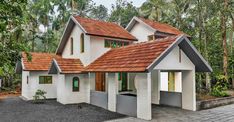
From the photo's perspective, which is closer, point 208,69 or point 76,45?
point 208,69

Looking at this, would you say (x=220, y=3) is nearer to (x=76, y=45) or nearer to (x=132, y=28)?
(x=132, y=28)

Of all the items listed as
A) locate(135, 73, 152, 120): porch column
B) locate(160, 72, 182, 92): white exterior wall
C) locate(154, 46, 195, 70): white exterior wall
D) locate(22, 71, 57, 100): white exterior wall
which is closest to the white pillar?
locate(22, 71, 57, 100): white exterior wall

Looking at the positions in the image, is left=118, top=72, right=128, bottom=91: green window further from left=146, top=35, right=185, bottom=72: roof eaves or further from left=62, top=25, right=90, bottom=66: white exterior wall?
left=146, top=35, right=185, bottom=72: roof eaves

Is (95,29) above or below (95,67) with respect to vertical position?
above

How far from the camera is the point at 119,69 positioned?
1294 centimetres

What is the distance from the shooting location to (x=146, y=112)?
11.4 m

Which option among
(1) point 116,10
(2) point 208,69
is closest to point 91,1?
(1) point 116,10

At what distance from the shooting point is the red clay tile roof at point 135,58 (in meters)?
11.8

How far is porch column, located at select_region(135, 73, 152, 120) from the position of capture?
447 inches

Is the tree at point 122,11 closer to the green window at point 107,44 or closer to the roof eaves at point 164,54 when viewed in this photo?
the green window at point 107,44

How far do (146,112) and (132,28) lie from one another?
1426 centimetres

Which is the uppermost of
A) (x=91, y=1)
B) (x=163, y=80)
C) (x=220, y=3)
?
(x=91, y=1)

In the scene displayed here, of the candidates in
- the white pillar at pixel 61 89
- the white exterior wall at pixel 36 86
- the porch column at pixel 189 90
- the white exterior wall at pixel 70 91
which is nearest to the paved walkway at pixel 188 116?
the porch column at pixel 189 90

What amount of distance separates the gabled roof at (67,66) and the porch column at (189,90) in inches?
316
